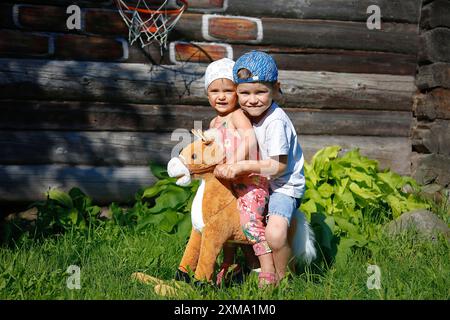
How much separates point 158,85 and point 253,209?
7.86 feet

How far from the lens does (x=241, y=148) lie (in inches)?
127

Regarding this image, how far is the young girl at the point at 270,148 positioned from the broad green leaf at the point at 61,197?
2158mm

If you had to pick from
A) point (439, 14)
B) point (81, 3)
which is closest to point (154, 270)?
point (81, 3)

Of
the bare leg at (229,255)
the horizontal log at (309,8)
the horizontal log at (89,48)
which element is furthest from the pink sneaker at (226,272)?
the horizontal log at (309,8)

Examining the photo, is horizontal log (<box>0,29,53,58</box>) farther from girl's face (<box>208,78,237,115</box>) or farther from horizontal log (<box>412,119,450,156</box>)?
horizontal log (<box>412,119,450,156</box>)

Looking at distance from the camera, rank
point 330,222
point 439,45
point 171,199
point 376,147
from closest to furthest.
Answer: point 330,222 → point 171,199 → point 439,45 → point 376,147

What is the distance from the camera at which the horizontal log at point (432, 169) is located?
5.71m

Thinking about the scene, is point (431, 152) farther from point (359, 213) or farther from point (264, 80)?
point (264, 80)

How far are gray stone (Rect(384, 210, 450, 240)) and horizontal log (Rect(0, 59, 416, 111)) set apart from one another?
151 cm

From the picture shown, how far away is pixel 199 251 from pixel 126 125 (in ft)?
7.34

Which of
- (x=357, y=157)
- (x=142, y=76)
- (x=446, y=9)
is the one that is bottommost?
(x=357, y=157)

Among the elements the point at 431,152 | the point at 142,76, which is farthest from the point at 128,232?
the point at 431,152

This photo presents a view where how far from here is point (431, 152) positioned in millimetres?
5816

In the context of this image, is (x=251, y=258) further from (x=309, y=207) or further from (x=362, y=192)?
(x=362, y=192)
